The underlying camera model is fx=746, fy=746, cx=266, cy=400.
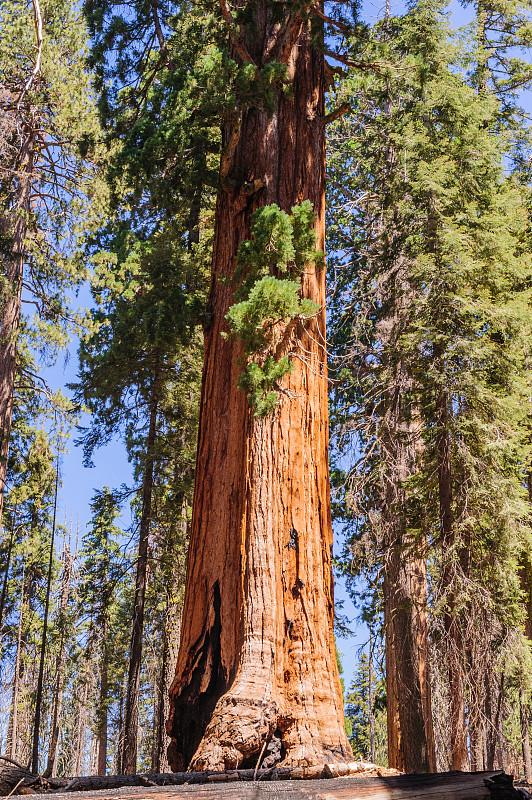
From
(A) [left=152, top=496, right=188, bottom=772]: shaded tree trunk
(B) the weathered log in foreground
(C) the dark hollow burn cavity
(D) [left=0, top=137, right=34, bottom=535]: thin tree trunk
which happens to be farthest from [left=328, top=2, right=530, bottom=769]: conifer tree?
(D) [left=0, top=137, right=34, bottom=535]: thin tree trunk

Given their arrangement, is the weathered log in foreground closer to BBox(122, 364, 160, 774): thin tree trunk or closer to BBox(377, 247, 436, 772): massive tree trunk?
BBox(377, 247, 436, 772): massive tree trunk

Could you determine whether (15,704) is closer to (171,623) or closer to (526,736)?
(171,623)

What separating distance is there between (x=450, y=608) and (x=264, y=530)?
16.5 feet

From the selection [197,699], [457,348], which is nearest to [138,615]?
[457,348]

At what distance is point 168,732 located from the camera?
5.33 m

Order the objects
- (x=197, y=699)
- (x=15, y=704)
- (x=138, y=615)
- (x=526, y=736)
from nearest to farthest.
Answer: (x=197, y=699)
(x=138, y=615)
(x=526, y=736)
(x=15, y=704)

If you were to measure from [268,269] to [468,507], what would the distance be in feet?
17.4

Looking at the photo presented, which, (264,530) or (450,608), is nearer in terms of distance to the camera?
(264,530)

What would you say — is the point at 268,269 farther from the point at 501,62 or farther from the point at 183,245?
the point at 501,62

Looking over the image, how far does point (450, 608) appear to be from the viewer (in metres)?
9.20

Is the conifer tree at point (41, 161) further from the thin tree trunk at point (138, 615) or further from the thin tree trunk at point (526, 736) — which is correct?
the thin tree trunk at point (526, 736)

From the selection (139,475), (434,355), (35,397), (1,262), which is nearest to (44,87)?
(1,262)

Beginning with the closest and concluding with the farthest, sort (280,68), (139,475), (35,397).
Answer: (280,68) → (139,475) → (35,397)

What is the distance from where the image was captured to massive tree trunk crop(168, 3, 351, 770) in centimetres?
455
